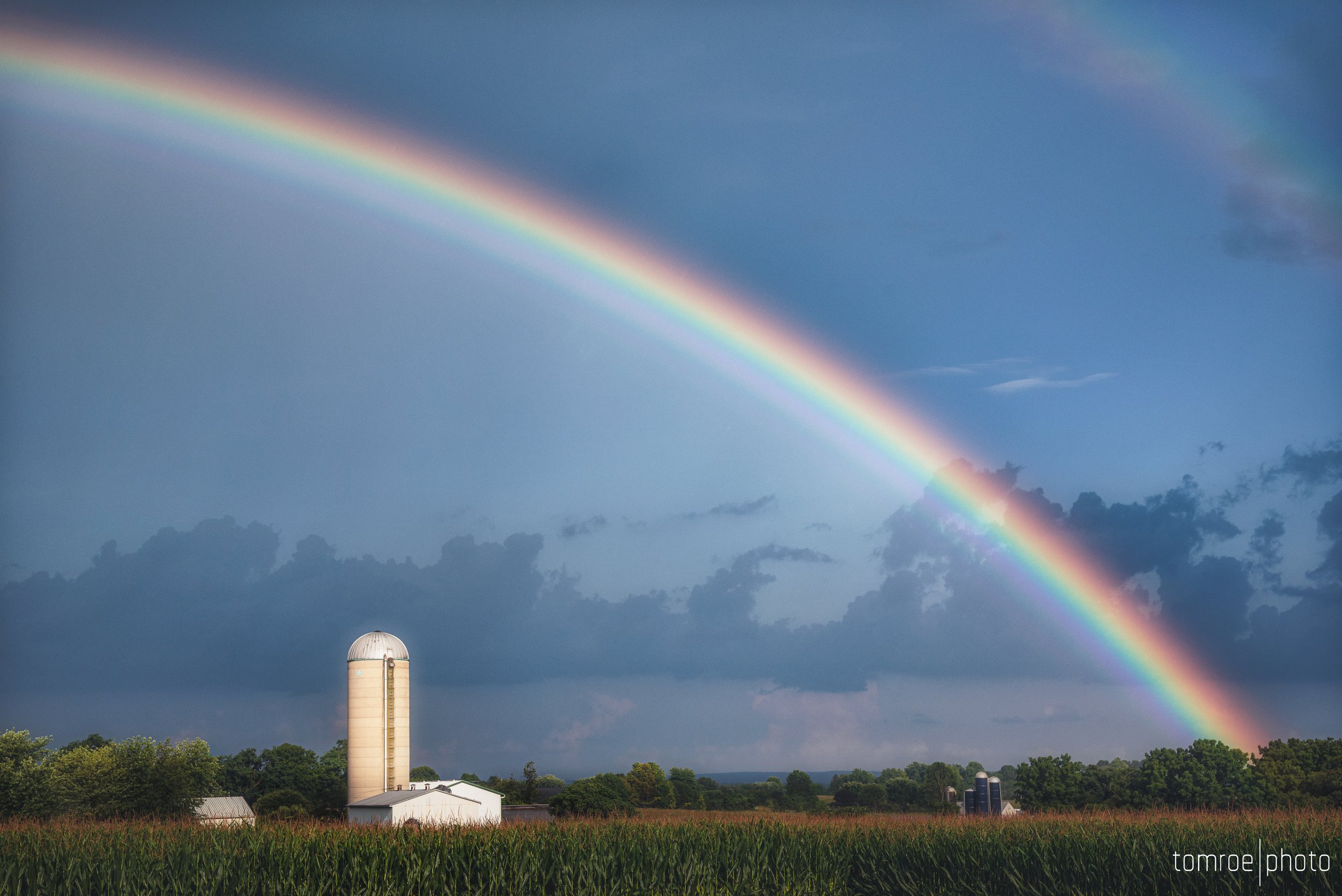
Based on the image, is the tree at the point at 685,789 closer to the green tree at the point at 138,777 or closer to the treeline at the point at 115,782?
the treeline at the point at 115,782

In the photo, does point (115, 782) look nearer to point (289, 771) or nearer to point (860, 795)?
point (289, 771)

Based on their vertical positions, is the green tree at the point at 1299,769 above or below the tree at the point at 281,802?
above

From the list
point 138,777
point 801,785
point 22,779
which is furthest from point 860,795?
point 22,779

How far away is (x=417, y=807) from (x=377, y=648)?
42.4ft

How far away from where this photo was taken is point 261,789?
355 feet

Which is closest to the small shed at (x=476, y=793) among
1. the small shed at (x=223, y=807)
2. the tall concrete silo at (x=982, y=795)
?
the small shed at (x=223, y=807)

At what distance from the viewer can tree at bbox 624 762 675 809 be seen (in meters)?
105

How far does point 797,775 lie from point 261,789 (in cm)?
5399

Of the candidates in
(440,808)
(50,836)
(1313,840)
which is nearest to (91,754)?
(440,808)

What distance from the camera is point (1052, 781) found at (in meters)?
76.1

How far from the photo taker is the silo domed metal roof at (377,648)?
70.4 m

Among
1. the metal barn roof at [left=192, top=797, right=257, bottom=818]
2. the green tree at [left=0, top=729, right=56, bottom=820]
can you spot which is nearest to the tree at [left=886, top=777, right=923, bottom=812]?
the metal barn roof at [left=192, top=797, right=257, bottom=818]

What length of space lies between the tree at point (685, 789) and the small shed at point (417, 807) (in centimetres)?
4121

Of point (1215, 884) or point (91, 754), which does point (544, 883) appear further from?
point (91, 754)
